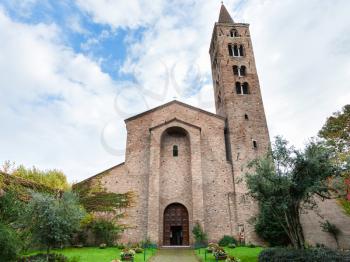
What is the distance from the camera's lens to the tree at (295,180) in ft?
45.3

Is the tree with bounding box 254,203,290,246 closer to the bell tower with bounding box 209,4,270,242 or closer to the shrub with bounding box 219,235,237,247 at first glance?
the bell tower with bounding box 209,4,270,242

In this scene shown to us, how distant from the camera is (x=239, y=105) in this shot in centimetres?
2877

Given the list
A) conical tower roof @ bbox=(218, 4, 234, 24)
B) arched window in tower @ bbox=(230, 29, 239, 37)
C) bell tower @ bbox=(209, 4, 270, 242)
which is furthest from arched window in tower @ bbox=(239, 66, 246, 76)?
conical tower roof @ bbox=(218, 4, 234, 24)

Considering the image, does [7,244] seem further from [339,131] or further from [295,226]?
[339,131]

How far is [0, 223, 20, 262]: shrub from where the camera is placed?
33.2 feet

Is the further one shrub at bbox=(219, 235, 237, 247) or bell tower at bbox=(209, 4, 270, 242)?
bell tower at bbox=(209, 4, 270, 242)

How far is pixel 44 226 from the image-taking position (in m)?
13.6

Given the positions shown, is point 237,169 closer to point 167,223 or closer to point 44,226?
point 167,223

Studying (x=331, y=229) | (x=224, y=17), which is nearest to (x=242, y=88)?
(x=224, y=17)

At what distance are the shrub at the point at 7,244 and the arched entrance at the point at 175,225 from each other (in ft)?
47.3

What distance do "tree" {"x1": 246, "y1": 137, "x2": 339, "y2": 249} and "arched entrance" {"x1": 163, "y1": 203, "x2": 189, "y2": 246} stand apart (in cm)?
1052

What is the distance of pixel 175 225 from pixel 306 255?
45.7ft

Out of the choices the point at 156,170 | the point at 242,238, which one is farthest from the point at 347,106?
the point at 156,170

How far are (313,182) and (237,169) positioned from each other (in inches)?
457
